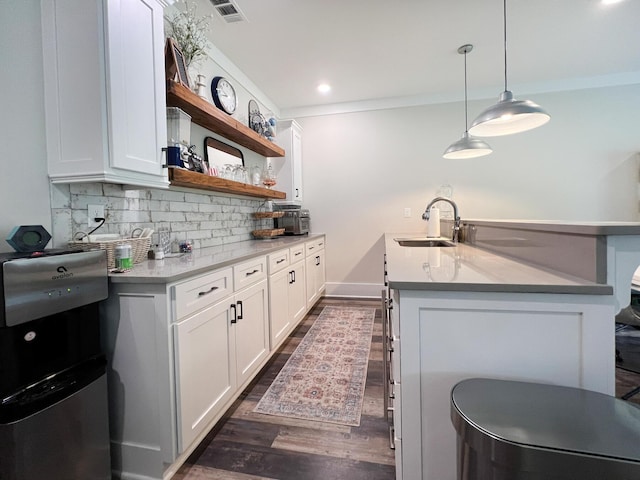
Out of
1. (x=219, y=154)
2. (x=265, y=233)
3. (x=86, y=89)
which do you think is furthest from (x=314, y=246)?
(x=86, y=89)

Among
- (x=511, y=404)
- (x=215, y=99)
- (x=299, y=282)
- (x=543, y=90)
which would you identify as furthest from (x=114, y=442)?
(x=543, y=90)

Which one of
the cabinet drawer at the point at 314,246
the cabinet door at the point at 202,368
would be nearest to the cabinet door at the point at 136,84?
the cabinet door at the point at 202,368

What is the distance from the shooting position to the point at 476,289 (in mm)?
946

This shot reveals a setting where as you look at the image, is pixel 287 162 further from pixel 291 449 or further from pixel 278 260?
pixel 291 449

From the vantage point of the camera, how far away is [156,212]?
1.92m

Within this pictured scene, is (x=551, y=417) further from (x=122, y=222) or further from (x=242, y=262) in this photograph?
(x=122, y=222)

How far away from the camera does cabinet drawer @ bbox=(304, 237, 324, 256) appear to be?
3334mm

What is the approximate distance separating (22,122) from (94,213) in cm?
45

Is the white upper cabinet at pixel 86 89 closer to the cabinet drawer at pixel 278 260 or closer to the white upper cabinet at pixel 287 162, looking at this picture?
the cabinet drawer at pixel 278 260

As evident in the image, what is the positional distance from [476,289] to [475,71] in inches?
126

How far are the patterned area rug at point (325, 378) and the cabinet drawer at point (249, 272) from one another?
718mm

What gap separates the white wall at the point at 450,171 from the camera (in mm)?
3436

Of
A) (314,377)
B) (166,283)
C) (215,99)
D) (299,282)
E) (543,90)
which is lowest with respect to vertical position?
(314,377)

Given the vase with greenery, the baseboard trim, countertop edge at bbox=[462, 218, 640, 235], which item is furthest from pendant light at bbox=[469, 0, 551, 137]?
the baseboard trim
